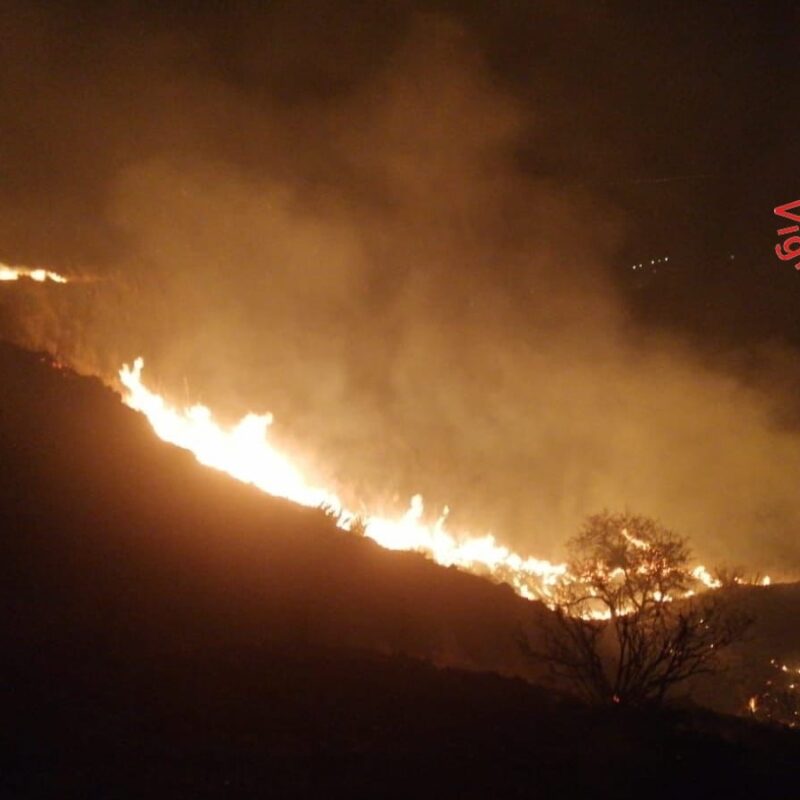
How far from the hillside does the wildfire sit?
5.82 meters

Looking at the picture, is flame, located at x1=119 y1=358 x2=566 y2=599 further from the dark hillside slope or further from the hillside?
the hillside

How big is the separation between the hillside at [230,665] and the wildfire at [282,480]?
19.1 ft

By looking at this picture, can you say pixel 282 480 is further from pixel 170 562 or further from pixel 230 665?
pixel 230 665

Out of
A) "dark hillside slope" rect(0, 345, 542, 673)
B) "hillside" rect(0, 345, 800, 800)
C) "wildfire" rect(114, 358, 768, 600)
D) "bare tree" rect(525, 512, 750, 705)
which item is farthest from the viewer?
"wildfire" rect(114, 358, 768, 600)

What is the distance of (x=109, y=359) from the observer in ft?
138

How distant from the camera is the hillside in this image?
425 inches

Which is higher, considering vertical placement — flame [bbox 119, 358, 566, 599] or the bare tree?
flame [bbox 119, 358, 566, 599]

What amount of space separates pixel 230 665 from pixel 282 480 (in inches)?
1146

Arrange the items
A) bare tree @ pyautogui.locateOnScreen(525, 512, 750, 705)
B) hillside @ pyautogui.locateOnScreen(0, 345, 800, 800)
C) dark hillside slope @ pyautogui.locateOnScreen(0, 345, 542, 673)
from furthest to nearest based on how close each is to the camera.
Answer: dark hillside slope @ pyautogui.locateOnScreen(0, 345, 542, 673), bare tree @ pyautogui.locateOnScreen(525, 512, 750, 705), hillside @ pyautogui.locateOnScreen(0, 345, 800, 800)

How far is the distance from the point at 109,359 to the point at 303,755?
35991mm

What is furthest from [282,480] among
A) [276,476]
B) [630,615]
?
[630,615]

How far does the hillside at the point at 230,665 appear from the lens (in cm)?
1080

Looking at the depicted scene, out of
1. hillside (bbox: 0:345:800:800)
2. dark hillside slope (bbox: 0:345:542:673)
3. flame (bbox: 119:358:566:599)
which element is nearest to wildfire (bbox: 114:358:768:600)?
flame (bbox: 119:358:566:599)

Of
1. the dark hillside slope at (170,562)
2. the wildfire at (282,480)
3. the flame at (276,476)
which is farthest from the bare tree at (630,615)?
the flame at (276,476)
